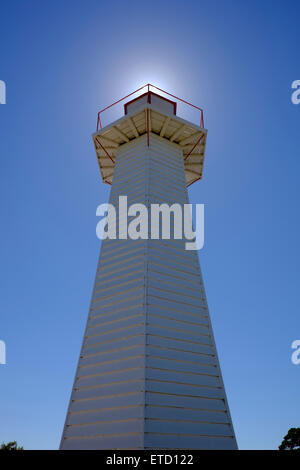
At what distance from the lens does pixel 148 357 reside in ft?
16.3

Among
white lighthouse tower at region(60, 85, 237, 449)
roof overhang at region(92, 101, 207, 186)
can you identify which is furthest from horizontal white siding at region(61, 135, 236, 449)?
roof overhang at region(92, 101, 207, 186)

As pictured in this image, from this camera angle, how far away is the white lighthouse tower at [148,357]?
4578 millimetres

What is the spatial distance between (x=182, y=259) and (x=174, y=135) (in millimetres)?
4484

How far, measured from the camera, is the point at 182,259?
22.1 ft

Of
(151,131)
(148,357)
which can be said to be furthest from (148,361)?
(151,131)

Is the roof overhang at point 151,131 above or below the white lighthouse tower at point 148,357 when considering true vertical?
above

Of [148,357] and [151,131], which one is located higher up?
[151,131]

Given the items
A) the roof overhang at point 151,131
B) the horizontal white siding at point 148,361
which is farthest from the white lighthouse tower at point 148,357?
the roof overhang at point 151,131

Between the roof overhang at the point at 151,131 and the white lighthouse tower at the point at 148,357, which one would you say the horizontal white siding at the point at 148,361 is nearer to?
the white lighthouse tower at the point at 148,357

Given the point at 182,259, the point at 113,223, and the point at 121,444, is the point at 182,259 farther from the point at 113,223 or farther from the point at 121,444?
the point at 121,444

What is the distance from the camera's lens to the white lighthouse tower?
4.58m

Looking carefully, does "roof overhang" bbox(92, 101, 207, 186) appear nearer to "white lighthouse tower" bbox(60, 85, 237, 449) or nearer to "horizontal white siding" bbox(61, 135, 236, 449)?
"white lighthouse tower" bbox(60, 85, 237, 449)

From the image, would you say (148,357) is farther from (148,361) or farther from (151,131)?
(151,131)
